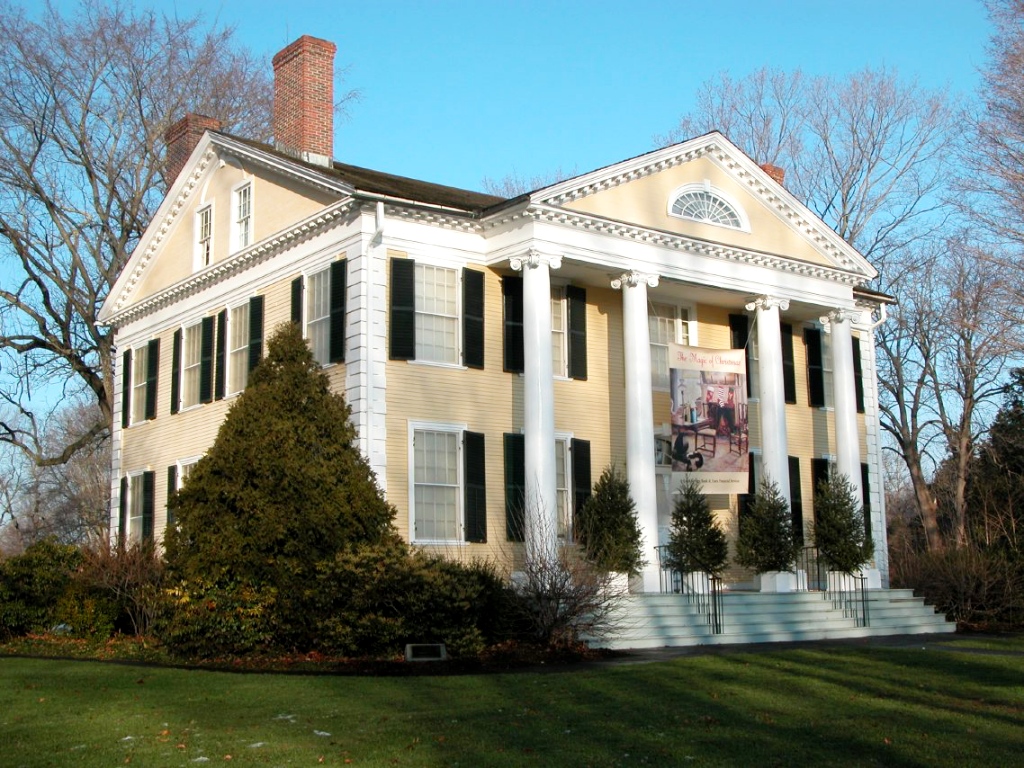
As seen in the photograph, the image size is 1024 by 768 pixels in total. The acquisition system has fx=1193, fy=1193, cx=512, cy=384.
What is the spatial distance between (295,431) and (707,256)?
9863 millimetres

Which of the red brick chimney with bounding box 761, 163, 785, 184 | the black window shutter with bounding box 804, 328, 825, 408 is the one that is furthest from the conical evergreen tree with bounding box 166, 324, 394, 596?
the red brick chimney with bounding box 761, 163, 785, 184

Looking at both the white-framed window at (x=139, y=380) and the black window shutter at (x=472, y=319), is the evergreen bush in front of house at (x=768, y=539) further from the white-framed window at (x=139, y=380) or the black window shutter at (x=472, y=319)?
the white-framed window at (x=139, y=380)

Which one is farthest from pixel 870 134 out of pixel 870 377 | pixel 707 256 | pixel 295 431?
pixel 295 431

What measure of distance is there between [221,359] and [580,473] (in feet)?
25.7

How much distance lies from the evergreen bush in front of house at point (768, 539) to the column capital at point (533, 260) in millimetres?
6257

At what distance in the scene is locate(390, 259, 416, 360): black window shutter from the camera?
68.1ft

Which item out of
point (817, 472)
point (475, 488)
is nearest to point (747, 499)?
point (817, 472)

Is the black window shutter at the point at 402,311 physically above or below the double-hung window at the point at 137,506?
Answer: above

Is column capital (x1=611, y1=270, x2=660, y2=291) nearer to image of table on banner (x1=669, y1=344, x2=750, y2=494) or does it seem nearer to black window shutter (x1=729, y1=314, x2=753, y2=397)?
image of table on banner (x1=669, y1=344, x2=750, y2=494)

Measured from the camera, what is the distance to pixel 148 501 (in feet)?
87.6

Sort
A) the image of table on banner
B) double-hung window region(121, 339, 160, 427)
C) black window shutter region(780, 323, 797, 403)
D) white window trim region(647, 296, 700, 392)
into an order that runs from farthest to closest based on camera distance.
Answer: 1. double-hung window region(121, 339, 160, 427)
2. black window shutter region(780, 323, 797, 403)
3. white window trim region(647, 296, 700, 392)
4. the image of table on banner

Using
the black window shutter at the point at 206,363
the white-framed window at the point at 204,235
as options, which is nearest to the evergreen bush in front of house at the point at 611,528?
the black window shutter at the point at 206,363

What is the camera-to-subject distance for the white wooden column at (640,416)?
21.6 metres

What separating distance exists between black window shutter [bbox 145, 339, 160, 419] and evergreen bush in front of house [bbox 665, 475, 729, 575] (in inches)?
496
